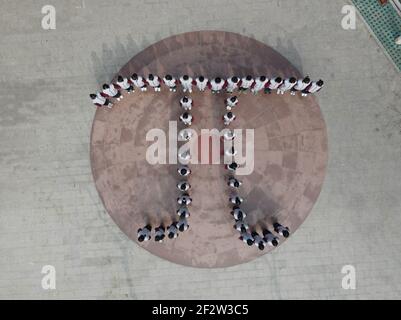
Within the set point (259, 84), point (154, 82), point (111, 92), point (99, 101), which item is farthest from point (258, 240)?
point (99, 101)

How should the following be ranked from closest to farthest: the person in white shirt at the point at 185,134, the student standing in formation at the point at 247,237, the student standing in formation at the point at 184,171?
the student standing in formation at the point at 247,237, the student standing in formation at the point at 184,171, the person in white shirt at the point at 185,134

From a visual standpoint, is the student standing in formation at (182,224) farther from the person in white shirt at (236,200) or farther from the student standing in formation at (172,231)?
the person in white shirt at (236,200)

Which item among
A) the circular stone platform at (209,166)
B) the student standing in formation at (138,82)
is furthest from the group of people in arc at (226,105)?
the circular stone platform at (209,166)

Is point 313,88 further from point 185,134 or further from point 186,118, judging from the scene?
point 185,134


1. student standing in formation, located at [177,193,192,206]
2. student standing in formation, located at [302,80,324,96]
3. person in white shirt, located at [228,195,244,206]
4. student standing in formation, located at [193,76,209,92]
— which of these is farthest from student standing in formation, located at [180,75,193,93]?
person in white shirt, located at [228,195,244,206]

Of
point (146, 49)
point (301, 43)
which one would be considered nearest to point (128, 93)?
point (146, 49)

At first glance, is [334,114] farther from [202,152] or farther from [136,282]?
[136,282]
